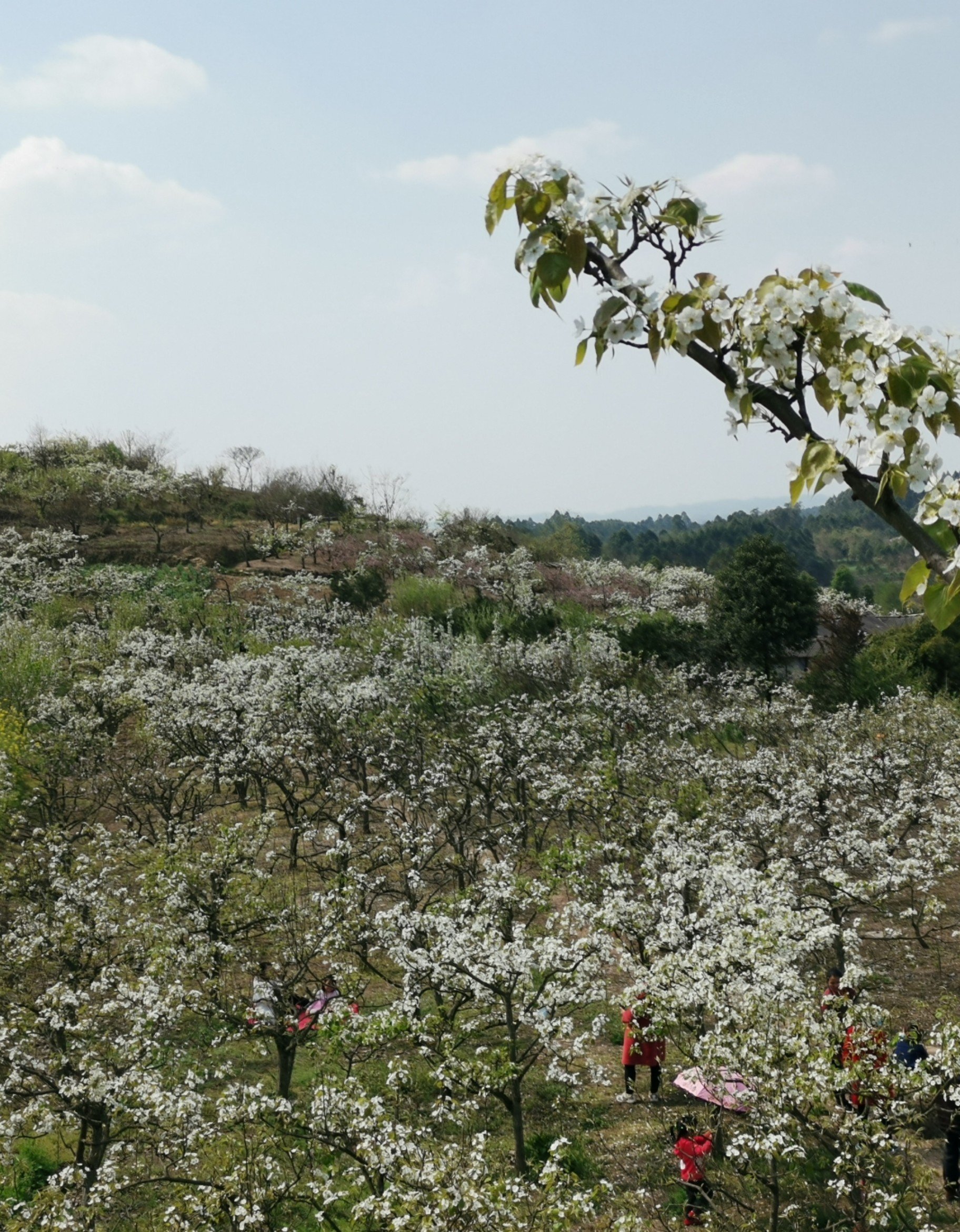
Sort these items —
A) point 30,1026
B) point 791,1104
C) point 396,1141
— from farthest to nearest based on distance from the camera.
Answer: point 30,1026
point 791,1104
point 396,1141

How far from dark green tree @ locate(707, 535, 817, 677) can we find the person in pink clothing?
16212 millimetres

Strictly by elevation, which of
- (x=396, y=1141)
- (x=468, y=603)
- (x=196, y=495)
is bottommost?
(x=396, y=1141)

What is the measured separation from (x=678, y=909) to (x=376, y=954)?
6455 mm

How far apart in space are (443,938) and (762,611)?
1928cm

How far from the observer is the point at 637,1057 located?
10.5 m

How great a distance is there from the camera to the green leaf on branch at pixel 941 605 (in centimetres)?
160

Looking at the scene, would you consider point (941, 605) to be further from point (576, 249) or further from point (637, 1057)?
point (637, 1057)

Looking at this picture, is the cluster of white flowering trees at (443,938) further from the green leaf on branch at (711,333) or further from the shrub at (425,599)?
the shrub at (425,599)

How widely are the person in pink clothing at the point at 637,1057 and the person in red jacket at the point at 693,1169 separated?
5.23 ft

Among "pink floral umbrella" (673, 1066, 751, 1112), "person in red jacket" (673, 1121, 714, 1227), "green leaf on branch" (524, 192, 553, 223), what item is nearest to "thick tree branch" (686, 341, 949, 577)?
"green leaf on branch" (524, 192, 553, 223)

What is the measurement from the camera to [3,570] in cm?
3181

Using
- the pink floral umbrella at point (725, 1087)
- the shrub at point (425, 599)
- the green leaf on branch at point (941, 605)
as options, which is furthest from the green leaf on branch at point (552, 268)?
the shrub at point (425, 599)

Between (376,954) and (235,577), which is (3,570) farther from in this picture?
(376,954)

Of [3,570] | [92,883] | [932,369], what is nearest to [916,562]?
[932,369]
